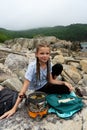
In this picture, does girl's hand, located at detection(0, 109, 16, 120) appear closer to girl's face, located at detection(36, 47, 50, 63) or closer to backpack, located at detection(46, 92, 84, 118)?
backpack, located at detection(46, 92, 84, 118)

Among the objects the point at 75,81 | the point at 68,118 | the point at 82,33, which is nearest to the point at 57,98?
the point at 68,118

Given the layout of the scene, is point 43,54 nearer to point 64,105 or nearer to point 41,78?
point 41,78

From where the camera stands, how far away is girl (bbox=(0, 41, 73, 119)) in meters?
5.60

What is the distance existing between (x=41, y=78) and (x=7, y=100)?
811mm

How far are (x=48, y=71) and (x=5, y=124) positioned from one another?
54.2 inches

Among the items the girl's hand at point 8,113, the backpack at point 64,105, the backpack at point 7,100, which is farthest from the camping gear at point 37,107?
the backpack at point 7,100

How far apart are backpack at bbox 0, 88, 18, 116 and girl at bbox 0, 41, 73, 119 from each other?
280mm

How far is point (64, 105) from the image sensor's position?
17.1 ft

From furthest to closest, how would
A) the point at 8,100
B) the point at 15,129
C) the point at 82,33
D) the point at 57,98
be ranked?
the point at 82,33, the point at 8,100, the point at 57,98, the point at 15,129

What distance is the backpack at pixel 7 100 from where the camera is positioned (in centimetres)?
567

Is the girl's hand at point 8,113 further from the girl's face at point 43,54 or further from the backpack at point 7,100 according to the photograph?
the girl's face at point 43,54

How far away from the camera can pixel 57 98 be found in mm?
5387

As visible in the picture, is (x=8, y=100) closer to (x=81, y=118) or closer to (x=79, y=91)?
(x=81, y=118)

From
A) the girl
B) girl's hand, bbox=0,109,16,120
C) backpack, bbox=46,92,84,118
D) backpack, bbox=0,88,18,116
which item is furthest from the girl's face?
girl's hand, bbox=0,109,16,120
